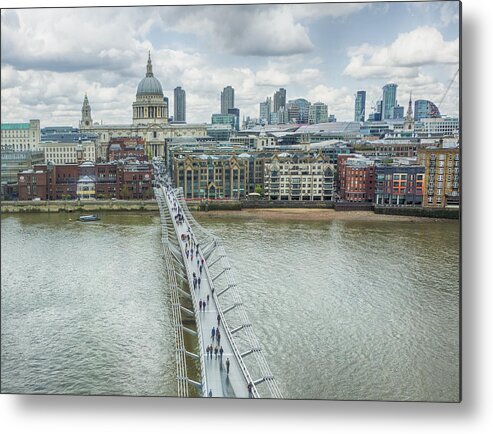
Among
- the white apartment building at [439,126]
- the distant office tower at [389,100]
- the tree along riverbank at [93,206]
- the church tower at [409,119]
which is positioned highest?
the distant office tower at [389,100]

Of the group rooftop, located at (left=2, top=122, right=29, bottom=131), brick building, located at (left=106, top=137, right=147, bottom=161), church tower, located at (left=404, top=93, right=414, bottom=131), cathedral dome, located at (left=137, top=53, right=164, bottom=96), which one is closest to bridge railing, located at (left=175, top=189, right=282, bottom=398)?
brick building, located at (left=106, top=137, right=147, bottom=161)

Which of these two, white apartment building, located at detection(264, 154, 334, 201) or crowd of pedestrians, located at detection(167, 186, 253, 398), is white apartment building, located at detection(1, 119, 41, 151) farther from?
white apartment building, located at detection(264, 154, 334, 201)

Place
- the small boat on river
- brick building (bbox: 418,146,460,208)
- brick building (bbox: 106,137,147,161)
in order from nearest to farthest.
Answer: brick building (bbox: 418,146,460,208) < brick building (bbox: 106,137,147,161) < the small boat on river

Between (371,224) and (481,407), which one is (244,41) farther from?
(481,407)

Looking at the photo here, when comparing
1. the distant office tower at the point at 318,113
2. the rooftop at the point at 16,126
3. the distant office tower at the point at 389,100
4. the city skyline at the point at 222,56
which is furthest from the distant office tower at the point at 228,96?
the rooftop at the point at 16,126

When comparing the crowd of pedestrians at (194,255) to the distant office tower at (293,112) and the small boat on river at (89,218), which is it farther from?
the distant office tower at (293,112)

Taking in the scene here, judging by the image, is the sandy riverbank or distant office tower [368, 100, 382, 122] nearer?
distant office tower [368, 100, 382, 122]
